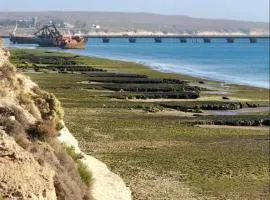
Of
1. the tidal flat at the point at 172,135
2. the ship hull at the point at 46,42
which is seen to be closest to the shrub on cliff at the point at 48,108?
the tidal flat at the point at 172,135

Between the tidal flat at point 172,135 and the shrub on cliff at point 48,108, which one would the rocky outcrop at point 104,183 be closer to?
the tidal flat at point 172,135

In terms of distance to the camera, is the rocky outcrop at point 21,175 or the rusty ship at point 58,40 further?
the rusty ship at point 58,40

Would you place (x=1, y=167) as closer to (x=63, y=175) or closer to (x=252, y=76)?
(x=63, y=175)

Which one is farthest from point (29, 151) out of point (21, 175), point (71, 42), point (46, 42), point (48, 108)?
point (46, 42)

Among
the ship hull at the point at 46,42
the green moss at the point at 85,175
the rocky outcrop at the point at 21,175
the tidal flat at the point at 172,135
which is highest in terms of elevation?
the rocky outcrop at the point at 21,175

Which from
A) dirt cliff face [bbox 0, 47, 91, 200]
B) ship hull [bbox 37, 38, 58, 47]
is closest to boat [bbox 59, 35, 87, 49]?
ship hull [bbox 37, 38, 58, 47]

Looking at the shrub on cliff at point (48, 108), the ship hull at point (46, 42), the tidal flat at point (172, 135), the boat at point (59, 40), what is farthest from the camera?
the ship hull at point (46, 42)

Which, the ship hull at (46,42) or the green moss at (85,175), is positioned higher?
the green moss at (85,175)

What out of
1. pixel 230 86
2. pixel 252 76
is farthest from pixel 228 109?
pixel 252 76
